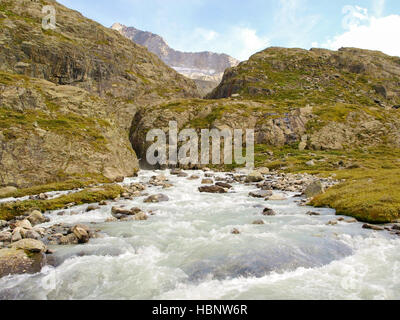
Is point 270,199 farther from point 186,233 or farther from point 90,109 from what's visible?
point 90,109

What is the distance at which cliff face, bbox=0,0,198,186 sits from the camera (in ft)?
129

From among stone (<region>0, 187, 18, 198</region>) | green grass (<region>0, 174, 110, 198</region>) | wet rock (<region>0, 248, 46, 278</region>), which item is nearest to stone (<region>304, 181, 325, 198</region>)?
wet rock (<region>0, 248, 46, 278</region>)

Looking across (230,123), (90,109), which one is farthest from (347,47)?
(90,109)

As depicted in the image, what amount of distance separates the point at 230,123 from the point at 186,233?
71.4m

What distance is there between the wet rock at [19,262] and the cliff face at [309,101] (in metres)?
74.6

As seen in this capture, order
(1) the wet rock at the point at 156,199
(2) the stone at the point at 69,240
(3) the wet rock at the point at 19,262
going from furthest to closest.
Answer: (1) the wet rock at the point at 156,199 < (2) the stone at the point at 69,240 < (3) the wet rock at the point at 19,262

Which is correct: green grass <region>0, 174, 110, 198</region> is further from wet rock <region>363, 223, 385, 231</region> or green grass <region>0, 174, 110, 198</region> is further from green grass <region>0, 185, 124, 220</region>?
wet rock <region>363, 223, 385, 231</region>

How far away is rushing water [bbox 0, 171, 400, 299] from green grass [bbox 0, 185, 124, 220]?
899 cm

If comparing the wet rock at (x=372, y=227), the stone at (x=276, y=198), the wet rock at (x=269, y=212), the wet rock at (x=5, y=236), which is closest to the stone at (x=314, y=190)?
the stone at (x=276, y=198)

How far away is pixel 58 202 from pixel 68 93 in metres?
39.9

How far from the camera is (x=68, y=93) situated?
57.1m

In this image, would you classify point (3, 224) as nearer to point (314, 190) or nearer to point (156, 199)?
point (156, 199)

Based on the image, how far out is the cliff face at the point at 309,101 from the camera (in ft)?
270

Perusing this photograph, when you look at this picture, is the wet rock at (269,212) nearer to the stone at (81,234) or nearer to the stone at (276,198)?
the stone at (276,198)
